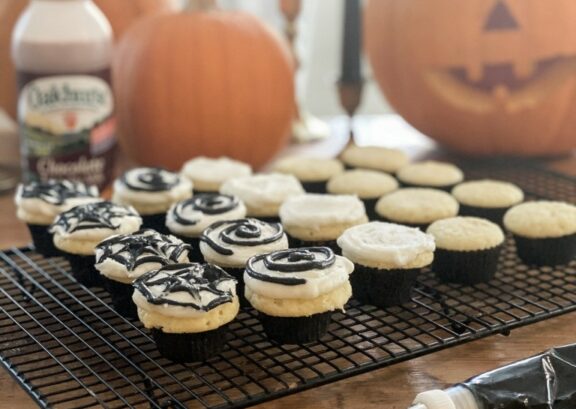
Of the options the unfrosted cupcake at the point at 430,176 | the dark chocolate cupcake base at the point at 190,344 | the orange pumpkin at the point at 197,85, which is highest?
the orange pumpkin at the point at 197,85

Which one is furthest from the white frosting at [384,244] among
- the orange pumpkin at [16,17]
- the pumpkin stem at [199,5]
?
the orange pumpkin at [16,17]

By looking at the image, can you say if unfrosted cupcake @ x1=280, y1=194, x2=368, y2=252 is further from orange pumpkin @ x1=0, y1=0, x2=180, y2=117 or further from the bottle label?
orange pumpkin @ x1=0, y1=0, x2=180, y2=117

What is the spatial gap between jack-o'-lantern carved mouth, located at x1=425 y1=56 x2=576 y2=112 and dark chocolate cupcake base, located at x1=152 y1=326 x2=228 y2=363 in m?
1.05

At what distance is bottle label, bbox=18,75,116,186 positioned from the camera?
5.44 feet

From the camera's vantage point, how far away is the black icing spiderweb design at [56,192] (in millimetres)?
1457

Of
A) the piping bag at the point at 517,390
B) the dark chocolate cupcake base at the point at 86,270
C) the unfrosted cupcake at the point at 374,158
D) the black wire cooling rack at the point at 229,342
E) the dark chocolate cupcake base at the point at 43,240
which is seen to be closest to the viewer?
the piping bag at the point at 517,390

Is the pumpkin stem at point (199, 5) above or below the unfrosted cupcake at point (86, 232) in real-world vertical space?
above

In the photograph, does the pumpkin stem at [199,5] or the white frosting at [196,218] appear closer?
the white frosting at [196,218]

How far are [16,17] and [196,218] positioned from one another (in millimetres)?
830

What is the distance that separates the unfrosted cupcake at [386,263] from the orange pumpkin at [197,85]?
71 centimetres

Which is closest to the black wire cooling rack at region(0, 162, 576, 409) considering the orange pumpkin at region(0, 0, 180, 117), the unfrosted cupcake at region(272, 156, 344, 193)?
the unfrosted cupcake at region(272, 156, 344, 193)

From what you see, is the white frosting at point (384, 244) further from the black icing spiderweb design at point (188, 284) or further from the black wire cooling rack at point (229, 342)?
→ the black icing spiderweb design at point (188, 284)

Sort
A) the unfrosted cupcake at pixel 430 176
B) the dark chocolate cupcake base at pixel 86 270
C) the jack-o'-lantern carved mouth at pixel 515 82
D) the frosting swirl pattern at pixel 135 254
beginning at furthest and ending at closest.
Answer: the jack-o'-lantern carved mouth at pixel 515 82 → the unfrosted cupcake at pixel 430 176 → the dark chocolate cupcake base at pixel 86 270 → the frosting swirl pattern at pixel 135 254

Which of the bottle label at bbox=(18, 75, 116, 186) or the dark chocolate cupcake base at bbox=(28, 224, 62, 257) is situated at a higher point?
the bottle label at bbox=(18, 75, 116, 186)
